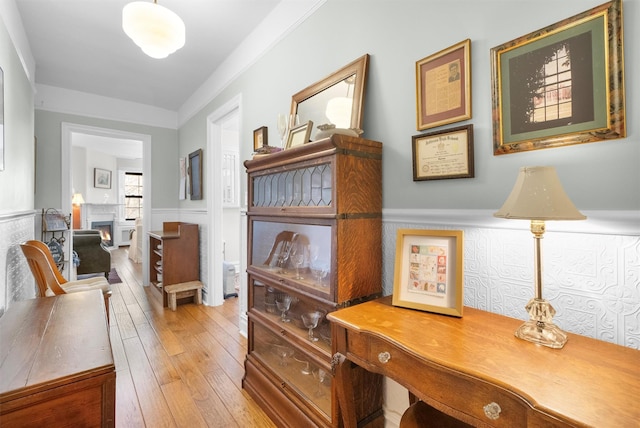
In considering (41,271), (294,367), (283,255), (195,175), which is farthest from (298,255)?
(195,175)

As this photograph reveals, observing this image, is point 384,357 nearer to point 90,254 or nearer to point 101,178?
point 90,254

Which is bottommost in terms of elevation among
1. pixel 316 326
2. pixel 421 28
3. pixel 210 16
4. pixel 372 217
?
pixel 316 326

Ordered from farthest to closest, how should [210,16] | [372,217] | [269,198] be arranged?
1. [210,16]
2. [269,198]
3. [372,217]

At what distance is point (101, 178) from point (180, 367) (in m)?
8.68

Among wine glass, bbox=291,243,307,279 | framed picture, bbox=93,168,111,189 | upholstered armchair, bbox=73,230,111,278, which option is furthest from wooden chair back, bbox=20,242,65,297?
framed picture, bbox=93,168,111,189

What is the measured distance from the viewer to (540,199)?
2.91ft

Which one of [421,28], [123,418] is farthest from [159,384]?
[421,28]

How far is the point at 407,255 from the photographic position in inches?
52.2

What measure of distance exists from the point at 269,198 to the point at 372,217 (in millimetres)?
745

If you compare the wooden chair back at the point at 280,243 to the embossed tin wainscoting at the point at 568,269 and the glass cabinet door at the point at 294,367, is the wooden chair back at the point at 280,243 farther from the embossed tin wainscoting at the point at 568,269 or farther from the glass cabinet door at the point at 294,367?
the embossed tin wainscoting at the point at 568,269

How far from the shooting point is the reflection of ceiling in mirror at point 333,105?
1.78 meters

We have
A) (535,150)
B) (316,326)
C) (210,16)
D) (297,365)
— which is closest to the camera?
(535,150)

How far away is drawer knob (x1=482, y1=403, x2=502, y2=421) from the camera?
2.53 feet

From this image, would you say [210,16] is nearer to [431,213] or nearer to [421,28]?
[421,28]
